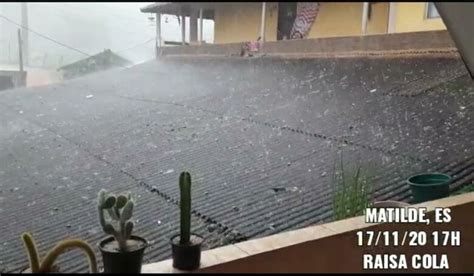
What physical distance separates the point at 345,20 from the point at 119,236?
20.1ft

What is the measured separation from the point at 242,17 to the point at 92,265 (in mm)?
8347

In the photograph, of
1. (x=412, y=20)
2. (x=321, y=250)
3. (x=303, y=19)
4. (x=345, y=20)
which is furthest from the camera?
(x=303, y=19)

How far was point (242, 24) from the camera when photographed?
28.6 ft

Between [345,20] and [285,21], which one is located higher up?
[285,21]

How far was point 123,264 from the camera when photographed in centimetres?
87

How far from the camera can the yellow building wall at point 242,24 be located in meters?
7.90

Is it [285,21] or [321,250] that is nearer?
[321,250]

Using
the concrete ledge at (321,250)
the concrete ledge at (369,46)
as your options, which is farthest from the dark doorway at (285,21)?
the concrete ledge at (321,250)

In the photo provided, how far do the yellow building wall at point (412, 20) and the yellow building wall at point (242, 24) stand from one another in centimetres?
236

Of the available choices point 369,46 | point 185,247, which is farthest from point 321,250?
point 369,46

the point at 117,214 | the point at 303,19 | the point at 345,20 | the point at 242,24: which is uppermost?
the point at 242,24

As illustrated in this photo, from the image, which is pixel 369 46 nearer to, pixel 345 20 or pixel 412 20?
pixel 412 20

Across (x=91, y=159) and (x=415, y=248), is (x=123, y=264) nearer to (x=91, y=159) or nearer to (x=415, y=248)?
(x=415, y=248)

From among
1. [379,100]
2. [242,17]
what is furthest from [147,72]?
[379,100]
